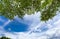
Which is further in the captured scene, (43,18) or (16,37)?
(16,37)

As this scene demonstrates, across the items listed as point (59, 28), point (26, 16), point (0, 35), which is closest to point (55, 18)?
point (59, 28)

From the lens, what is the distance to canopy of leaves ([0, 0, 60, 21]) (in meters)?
3.09

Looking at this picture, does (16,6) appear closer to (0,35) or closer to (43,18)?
(43,18)

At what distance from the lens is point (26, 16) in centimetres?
347

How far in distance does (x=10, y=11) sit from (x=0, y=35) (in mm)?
695

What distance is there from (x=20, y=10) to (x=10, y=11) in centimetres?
18

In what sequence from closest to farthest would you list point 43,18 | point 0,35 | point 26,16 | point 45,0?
point 45,0 → point 43,18 → point 26,16 → point 0,35

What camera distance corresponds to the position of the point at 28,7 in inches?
126

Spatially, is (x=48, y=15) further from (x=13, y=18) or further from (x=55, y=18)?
(x=13, y=18)

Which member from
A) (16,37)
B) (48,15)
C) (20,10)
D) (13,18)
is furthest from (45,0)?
(16,37)

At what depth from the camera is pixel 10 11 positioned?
3248mm

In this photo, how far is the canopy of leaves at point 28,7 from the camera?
309 centimetres

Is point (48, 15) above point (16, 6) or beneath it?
beneath

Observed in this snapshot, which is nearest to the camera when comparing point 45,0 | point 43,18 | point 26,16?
point 45,0
